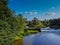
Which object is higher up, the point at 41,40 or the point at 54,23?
the point at 54,23

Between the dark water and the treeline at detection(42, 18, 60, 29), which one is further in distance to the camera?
the treeline at detection(42, 18, 60, 29)

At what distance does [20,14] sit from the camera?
114ft

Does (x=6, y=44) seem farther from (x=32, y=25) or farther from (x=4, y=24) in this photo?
(x=32, y=25)

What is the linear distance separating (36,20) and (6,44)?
58.0 m

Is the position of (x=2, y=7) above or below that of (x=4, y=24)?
above

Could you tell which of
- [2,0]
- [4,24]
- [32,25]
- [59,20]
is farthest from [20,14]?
[59,20]

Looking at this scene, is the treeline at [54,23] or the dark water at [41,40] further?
the treeline at [54,23]

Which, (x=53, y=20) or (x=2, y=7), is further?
(x=53, y=20)

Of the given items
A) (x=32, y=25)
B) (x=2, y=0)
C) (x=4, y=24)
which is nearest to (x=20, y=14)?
(x=2, y=0)

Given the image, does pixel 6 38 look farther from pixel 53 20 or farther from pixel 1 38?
pixel 53 20

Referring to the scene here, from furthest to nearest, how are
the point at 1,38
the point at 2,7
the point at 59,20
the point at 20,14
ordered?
the point at 59,20 → the point at 20,14 → the point at 2,7 → the point at 1,38

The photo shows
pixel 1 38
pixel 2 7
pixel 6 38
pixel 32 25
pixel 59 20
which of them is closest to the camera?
pixel 1 38

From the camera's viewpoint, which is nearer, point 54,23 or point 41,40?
point 41,40

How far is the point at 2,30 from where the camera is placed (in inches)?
557
